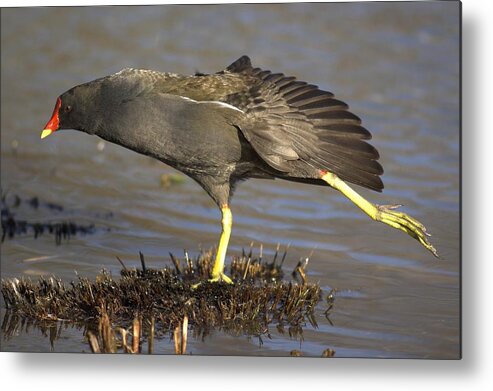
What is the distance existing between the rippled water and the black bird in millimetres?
578

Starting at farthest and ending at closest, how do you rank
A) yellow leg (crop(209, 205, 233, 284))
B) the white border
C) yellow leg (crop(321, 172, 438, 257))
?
yellow leg (crop(209, 205, 233, 284))
yellow leg (crop(321, 172, 438, 257))
the white border

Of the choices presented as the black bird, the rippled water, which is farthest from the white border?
the black bird

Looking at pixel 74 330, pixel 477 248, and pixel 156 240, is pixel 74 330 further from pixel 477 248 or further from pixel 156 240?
pixel 477 248

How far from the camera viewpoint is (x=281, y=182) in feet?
27.2

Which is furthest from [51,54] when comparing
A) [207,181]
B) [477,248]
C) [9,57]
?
[477,248]

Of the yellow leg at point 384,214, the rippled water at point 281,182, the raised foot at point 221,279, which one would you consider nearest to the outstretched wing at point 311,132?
the yellow leg at point 384,214

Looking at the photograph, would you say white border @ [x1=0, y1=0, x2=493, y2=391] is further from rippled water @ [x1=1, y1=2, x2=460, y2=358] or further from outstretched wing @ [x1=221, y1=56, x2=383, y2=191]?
outstretched wing @ [x1=221, y1=56, x2=383, y2=191]

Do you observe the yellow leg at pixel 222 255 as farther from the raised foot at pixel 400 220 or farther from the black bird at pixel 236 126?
the raised foot at pixel 400 220

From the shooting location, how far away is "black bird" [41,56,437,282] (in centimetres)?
562

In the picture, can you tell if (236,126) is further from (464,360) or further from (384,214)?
(464,360)

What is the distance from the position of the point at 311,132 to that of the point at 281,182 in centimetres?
263

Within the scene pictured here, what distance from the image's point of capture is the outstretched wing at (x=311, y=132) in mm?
5598

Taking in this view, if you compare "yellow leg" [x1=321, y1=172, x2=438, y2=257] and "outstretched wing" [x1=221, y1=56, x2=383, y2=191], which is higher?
"outstretched wing" [x1=221, y1=56, x2=383, y2=191]

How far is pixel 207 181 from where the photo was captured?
19.4 ft
